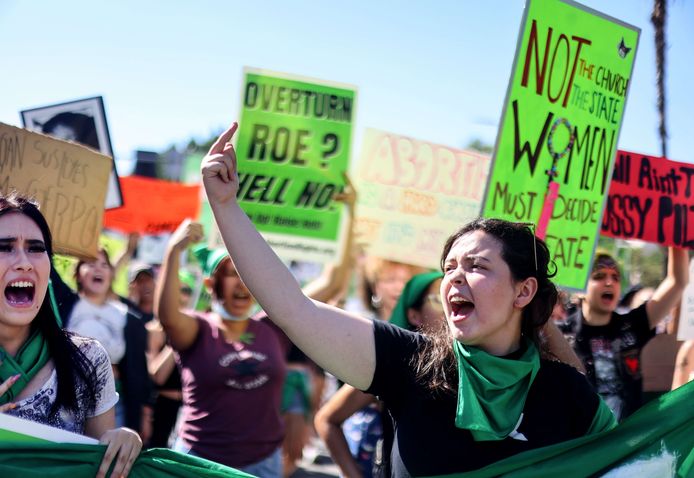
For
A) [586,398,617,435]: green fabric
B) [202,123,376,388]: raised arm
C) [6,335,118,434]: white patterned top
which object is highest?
[202,123,376,388]: raised arm

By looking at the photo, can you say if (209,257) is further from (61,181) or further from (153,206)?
(153,206)

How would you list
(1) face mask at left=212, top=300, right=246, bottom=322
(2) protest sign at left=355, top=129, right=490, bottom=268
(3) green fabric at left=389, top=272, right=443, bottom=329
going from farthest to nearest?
(2) protest sign at left=355, top=129, right=490, bottom=268 → (1) face mask at left=212, top=300, right=246, bottom=322 → (3) green fabric at left=389, top=272, right=443, bottom=329

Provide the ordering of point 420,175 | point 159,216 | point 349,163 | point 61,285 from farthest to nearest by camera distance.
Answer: point 159,216 → point 420,175 → point 349,163 → point 61,285

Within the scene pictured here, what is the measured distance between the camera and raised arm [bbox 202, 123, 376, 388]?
195 centimetres

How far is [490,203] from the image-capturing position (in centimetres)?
365

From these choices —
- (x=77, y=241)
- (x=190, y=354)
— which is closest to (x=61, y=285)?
(x=77, y=241)

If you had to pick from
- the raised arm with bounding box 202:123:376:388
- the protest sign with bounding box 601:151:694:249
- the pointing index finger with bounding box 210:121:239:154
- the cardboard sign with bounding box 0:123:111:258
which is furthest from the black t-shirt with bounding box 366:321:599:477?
the protest sign with bounding box 601:151:694:249

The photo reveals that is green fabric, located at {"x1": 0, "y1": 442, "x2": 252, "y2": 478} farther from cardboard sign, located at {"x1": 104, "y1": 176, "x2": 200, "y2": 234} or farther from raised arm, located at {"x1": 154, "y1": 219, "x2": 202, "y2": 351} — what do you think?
cardboard sign, located at {"x1": 104, "y1": 176, "x2": 200, "y2": 234}

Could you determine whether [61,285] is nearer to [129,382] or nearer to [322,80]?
[129,382]

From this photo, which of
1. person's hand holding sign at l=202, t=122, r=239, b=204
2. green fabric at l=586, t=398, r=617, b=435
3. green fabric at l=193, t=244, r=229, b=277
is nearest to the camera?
person's hand holding sign at l=202, t=122, r=239, b=204

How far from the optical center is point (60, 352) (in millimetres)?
2172

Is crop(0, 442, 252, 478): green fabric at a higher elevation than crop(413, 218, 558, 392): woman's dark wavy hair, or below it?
below

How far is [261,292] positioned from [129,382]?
2.71 meters

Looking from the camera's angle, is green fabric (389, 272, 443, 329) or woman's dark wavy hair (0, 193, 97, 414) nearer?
woman's dark wavy hair (0, 193, 97, 414)
